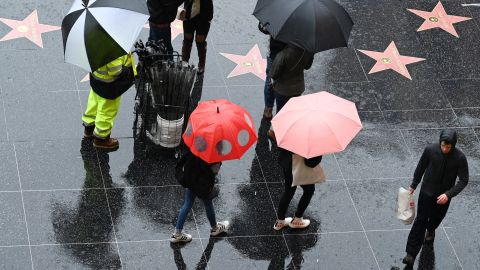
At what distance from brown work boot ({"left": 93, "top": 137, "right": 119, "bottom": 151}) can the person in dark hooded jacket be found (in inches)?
133

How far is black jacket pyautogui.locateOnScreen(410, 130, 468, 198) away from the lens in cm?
866

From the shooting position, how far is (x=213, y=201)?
10062mm

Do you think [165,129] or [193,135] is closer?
[193,135]

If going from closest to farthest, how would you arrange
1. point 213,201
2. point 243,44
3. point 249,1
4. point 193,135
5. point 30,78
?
point 193,135
point 213,201
point 30,78
point 243,44
point 249,1

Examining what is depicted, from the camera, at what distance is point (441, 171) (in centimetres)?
873

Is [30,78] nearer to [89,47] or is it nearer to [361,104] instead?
[89,47]

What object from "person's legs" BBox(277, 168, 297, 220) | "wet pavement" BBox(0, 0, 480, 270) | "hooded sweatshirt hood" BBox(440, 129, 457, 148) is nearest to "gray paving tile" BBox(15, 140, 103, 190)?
"wet pavement" BBox(0, 0, 480, 270)

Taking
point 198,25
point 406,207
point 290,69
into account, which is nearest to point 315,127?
point 406,207

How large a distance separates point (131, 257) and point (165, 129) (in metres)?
1.65

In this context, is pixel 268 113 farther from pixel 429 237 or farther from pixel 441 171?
pixel 441 171

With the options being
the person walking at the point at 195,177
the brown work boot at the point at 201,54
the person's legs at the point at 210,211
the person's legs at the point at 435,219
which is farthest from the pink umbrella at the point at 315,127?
the brown work boot at the point at 201,54

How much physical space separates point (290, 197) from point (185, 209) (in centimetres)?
107

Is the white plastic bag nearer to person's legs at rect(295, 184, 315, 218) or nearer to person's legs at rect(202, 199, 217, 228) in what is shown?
person's legs at rect(295, 184, 315, 218)

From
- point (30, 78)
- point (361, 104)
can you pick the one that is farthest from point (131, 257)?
point (361, 104)
